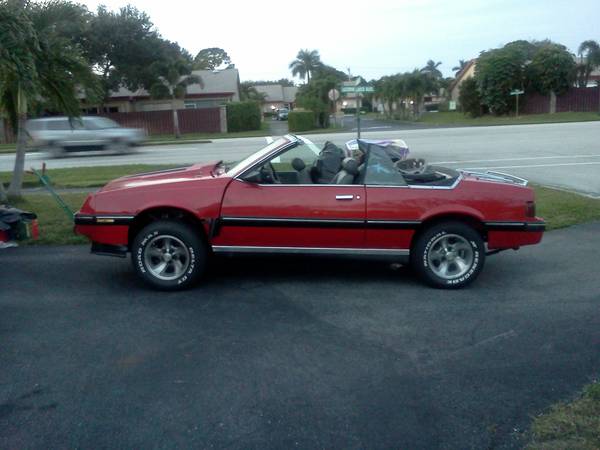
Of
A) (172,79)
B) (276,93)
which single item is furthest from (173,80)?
(276,93)

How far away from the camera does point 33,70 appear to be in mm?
9844

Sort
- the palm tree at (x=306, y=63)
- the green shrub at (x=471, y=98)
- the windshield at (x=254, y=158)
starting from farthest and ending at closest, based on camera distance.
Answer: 1. the palm tree at (x=306, y=63)
2. the green shrub at (x=471, y=98)
3. the windshield at (x=254, y=158)

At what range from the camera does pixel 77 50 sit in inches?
476

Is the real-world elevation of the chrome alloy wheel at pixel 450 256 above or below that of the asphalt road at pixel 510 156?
above

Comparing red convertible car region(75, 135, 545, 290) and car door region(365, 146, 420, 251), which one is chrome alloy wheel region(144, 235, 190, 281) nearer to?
red convertible car region(75, 135, 545, 290)

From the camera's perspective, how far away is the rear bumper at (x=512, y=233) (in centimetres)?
697

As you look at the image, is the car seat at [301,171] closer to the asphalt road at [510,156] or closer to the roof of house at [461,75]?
the asphalt road at [510,156]

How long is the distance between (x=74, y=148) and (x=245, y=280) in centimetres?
2282

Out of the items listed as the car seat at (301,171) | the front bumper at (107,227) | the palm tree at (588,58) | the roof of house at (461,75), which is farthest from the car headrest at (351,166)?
the roof of house at (461,75)

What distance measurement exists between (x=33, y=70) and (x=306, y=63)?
84740 millimetres

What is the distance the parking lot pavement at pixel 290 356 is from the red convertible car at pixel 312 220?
0.33 m

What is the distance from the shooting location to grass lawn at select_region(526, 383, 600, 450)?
3834 mm

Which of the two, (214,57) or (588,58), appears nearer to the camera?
(588,58)

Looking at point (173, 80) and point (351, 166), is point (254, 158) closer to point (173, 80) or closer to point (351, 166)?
point (351, 166)
